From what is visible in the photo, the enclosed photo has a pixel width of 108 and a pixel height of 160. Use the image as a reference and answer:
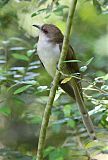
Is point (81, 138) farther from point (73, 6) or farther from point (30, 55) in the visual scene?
point (73, 6)

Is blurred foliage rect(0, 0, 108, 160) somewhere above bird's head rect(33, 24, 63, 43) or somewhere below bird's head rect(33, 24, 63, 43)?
below

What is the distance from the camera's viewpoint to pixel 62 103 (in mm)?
2318

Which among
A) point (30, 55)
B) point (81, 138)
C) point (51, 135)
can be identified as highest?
point (30, 55)

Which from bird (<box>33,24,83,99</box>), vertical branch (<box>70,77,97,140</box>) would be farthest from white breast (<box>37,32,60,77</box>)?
vertical branch (<box>70,77,97,140</box>)

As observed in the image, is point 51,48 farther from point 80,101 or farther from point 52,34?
point 80,101

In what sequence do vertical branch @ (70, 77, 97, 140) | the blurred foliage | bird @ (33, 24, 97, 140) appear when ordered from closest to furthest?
1. vertical branch @ (70, 77, 97, 140)
2. bird @ (33, 24, 97, 140)
3. the blurred foliage

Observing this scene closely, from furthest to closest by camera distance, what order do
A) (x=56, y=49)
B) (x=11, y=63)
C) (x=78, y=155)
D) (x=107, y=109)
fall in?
1. (x=11, y=63)
2. (x=78, y=155)
3. (x=56, y=49)
4. (x=107, y=109)

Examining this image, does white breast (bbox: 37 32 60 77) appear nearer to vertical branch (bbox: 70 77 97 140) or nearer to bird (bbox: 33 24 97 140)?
bird (bbox: 33 24 97 140)

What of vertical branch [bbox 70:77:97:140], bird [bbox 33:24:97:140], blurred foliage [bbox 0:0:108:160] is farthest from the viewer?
blurred foliage [bbox 0:0:108:160]

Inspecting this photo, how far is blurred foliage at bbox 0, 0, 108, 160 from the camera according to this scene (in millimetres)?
2014

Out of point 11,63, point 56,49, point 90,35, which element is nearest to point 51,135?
point 11,63

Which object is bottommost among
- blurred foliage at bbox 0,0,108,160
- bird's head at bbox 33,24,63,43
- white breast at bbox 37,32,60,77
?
blurred foliage at bbox 0,0,108,160

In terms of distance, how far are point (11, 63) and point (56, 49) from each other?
895mm

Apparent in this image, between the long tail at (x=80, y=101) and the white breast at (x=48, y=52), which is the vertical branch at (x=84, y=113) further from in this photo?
the white breast at (x=48, y=52)
